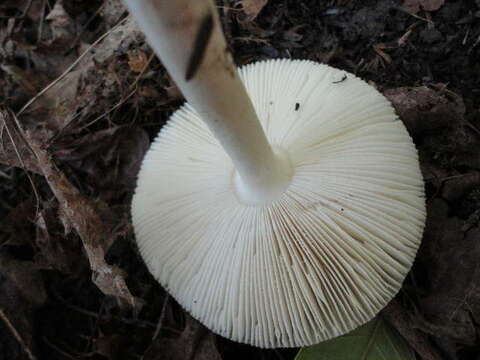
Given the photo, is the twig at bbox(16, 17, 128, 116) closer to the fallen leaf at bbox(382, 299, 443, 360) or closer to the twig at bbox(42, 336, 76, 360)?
the twig at bbox(42, 336, 76, 360)

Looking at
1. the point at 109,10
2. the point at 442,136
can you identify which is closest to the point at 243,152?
the point at 442,136

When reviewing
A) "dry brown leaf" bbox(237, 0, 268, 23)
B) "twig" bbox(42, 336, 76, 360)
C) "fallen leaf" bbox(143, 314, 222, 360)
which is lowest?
"fallen leaf" bbox(143, 314, 222, 360)

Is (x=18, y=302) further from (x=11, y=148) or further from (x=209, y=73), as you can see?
(x=209, y=73)

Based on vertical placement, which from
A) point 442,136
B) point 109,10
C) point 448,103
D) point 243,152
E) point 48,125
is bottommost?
point 442,136

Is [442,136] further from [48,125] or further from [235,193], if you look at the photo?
[48,125]

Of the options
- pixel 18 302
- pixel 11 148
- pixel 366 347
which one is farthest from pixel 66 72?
pixel 366 347

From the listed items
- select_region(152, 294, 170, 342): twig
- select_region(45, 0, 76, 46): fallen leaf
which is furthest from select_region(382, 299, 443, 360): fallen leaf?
select_region(45, 0, 76, 46): fallen leaf

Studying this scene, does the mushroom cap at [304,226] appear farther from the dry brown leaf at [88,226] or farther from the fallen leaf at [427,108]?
the fallen leaf at [427,108]
